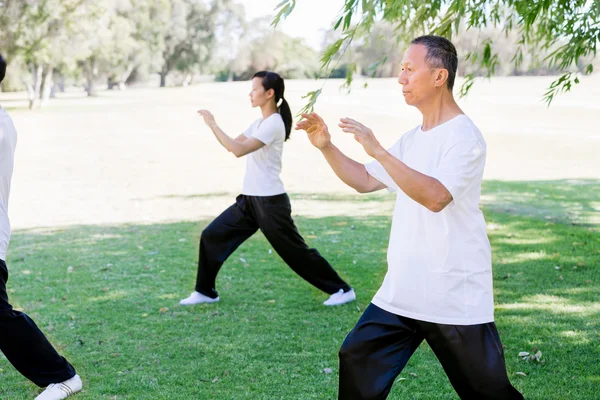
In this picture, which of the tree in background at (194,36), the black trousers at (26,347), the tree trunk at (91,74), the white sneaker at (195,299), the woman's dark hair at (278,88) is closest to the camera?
the black trousers at (26,347)

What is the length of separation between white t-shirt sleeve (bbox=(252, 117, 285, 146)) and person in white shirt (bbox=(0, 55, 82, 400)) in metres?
2.48

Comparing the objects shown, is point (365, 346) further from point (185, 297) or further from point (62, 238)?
point (62, 238)

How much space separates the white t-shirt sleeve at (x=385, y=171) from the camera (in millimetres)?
3266

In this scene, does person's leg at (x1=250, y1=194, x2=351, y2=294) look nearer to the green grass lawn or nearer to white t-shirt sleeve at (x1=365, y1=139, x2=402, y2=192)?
the green grass lawn

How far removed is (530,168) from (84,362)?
1607 centimetres

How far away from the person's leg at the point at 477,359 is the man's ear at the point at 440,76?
1.00 meters

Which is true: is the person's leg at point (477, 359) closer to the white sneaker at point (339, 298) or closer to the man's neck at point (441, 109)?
the man's neck at point (441, 109)

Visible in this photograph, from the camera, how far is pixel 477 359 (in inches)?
118

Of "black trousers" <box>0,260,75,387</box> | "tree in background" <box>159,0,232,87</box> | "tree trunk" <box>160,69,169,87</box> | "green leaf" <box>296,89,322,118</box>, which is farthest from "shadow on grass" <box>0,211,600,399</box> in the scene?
"tree trunk" <box>160,69,169,87</box>

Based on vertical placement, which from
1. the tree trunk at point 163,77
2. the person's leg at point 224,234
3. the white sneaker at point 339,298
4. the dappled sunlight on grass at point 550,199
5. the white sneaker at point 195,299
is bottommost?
the tree trunk at point 163,77

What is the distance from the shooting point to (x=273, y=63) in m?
88.2

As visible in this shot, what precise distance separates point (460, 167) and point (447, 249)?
13.9 inches

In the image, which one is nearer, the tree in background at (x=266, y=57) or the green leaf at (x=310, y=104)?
the green leaf at (x=310, y=104)

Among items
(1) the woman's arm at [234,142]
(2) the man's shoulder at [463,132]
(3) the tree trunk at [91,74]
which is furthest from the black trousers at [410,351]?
(3) the tree trunk at [91,74]
